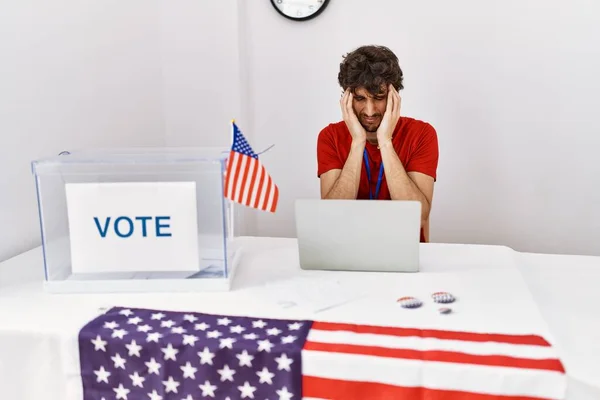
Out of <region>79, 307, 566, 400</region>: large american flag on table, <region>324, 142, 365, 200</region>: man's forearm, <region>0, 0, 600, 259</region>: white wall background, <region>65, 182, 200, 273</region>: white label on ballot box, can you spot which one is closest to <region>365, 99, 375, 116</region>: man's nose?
<region>324, 142, 365, 200</region>: man's forearm

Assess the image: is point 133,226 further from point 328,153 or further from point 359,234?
point 328,153

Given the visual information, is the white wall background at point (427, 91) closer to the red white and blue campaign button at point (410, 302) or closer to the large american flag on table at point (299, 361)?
the large american flag on table at point (299, 361)

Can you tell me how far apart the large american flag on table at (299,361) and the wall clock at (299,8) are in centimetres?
186

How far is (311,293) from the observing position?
1.26 m

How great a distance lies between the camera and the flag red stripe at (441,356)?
0.95 m

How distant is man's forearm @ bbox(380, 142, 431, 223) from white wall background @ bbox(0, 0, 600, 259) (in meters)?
0.84

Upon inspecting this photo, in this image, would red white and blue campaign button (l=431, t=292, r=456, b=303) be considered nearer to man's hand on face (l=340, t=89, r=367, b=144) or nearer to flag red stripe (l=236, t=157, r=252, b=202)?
flag red stripe (l=236, t=157, r=252, b=202)

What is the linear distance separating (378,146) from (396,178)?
0.60 ft

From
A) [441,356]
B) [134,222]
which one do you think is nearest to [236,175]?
[134,222]

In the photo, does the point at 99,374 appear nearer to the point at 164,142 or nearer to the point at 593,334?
the point at 593,334

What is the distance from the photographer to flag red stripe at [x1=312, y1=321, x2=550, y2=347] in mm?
1021

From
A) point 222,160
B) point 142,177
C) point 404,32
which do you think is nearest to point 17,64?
point 142,177

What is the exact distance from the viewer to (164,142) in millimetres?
2750

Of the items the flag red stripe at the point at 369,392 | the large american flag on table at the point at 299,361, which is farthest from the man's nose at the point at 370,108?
the flag red stripe at the point at 369,392
